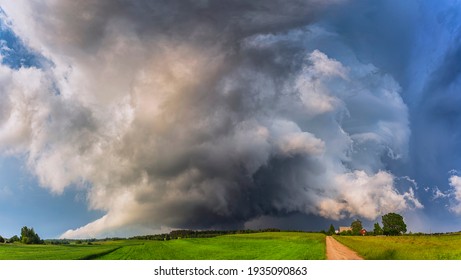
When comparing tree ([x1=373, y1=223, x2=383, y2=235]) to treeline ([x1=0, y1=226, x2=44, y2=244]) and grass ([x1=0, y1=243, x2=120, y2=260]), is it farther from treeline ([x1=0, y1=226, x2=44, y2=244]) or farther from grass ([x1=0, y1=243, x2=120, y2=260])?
treeline ([x1=0, y1=226, x2=44, y2=244])

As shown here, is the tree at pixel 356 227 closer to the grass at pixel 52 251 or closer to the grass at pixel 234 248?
the grass at pixel 234 248

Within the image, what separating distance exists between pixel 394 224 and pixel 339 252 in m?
5.13

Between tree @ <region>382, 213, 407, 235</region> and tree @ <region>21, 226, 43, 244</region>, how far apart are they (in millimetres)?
24700

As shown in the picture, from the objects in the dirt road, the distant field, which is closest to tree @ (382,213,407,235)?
the distant field

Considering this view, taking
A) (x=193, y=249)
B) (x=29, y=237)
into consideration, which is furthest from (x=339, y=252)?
(x=29, y=237)

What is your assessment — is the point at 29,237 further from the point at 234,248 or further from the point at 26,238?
the point at 234,248

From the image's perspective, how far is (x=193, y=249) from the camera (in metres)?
28.7

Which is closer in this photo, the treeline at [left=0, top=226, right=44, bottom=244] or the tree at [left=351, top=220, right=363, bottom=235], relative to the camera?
the treeline at [left=0, top=226, right=44, bottom=244]

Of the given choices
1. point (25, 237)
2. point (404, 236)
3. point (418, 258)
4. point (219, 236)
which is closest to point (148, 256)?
point (219, 236)

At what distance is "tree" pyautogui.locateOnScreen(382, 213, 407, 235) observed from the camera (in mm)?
29781

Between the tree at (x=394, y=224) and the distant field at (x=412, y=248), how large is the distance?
0.65m
